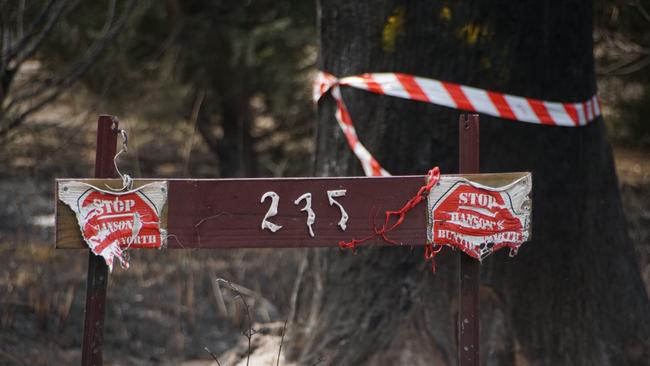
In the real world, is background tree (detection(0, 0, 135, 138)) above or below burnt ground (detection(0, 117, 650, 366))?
above

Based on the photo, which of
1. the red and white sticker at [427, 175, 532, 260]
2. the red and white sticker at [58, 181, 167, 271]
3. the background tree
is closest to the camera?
the red and white sticker at [58, 181, 167, 271]

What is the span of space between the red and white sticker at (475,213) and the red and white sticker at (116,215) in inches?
35.1

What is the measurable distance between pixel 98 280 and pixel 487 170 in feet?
5.75

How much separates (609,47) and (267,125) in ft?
15.0

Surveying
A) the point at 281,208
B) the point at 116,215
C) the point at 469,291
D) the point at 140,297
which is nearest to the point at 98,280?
the point at 116,215

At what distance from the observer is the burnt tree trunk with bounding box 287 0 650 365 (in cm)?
345

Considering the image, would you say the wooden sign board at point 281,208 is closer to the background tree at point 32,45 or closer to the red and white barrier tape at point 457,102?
the red and white barrier tape at point 457,102

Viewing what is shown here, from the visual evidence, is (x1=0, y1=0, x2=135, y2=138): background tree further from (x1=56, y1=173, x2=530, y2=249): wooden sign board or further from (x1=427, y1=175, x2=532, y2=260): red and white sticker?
(x1=427, y1=175, x2=532, y2=260): red and white sticker

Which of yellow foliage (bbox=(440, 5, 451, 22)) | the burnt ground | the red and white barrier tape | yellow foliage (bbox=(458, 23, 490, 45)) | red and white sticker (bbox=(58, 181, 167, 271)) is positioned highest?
yellow foliage (bbox=(440, 5, 451, 22))

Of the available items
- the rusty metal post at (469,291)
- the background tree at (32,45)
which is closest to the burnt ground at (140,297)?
the background tree at (32,45)

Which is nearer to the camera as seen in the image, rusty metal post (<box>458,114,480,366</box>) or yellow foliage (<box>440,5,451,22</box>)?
rusty metal post (<box>458,114,480,366</box>)

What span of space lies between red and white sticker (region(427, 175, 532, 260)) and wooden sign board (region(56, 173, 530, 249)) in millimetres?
33

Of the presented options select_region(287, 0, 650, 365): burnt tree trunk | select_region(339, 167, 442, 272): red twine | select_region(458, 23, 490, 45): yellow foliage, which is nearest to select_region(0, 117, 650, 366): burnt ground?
select_region(287, 0, 650, 365): burnt tree trunk

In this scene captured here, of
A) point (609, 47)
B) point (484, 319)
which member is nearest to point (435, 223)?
point (484, 319)
